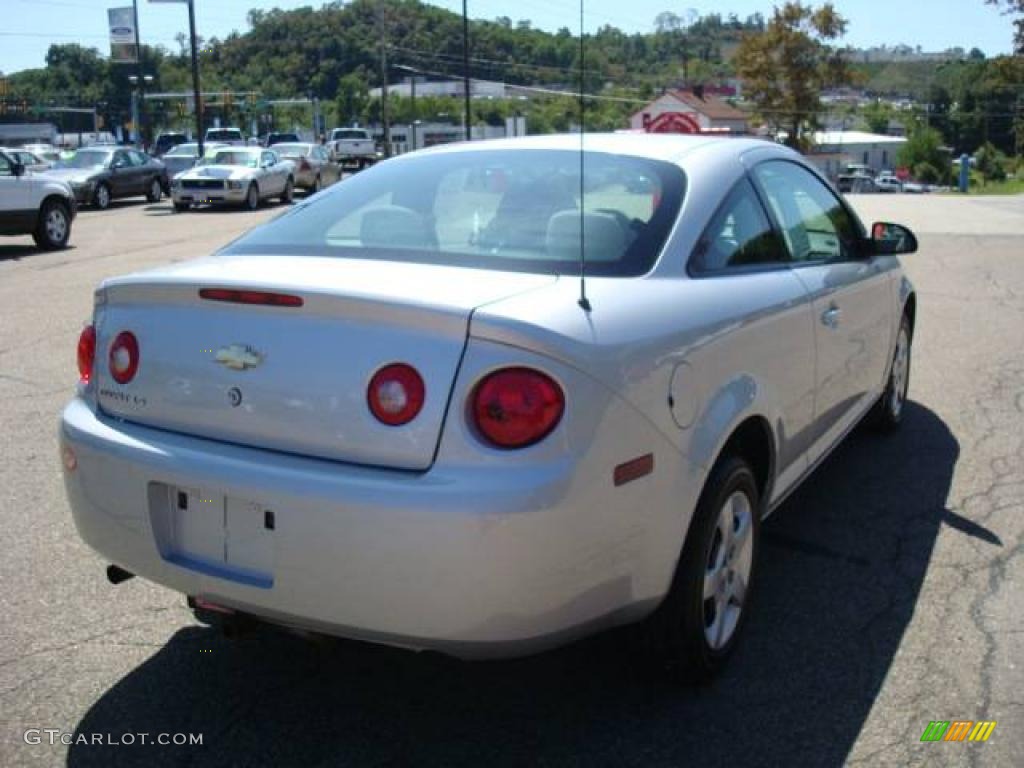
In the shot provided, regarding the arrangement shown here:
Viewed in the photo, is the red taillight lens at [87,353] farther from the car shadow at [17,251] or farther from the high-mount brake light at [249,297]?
the car shadow at [17,251]

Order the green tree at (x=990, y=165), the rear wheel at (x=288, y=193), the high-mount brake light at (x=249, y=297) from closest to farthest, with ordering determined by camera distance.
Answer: the high-mount brake light at (x=249, y=297) → the rear wheel at (x=288, y=193) → the green tree at (x=990, y=165)

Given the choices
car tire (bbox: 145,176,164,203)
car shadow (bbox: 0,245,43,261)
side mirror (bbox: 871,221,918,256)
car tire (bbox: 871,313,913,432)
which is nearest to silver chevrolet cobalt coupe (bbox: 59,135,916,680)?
side mirror (bbox: 871,221,918,256)

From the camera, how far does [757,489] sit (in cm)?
365

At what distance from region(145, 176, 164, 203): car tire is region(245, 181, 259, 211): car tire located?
14.4 ft

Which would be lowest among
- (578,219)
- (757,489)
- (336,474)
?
(757,489)

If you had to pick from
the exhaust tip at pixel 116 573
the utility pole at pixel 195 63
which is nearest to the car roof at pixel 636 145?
the exhaust tip at pixel 116 573

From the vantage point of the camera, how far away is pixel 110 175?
85.7 feet

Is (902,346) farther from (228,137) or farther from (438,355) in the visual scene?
(228,137)

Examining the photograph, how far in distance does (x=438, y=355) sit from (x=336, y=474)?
39 centimetres

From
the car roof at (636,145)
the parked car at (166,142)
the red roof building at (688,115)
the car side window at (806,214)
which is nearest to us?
the car roof at (636,145)

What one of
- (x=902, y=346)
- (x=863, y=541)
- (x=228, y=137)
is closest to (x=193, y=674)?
(x=863, y=541)

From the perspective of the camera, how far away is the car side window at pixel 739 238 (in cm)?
346

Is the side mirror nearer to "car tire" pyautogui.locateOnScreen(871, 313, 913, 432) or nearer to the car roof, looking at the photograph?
"car tire" pyautogui.locateOnScreen(871, 313, 913, 432)

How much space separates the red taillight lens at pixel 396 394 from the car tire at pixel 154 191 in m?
27.0
